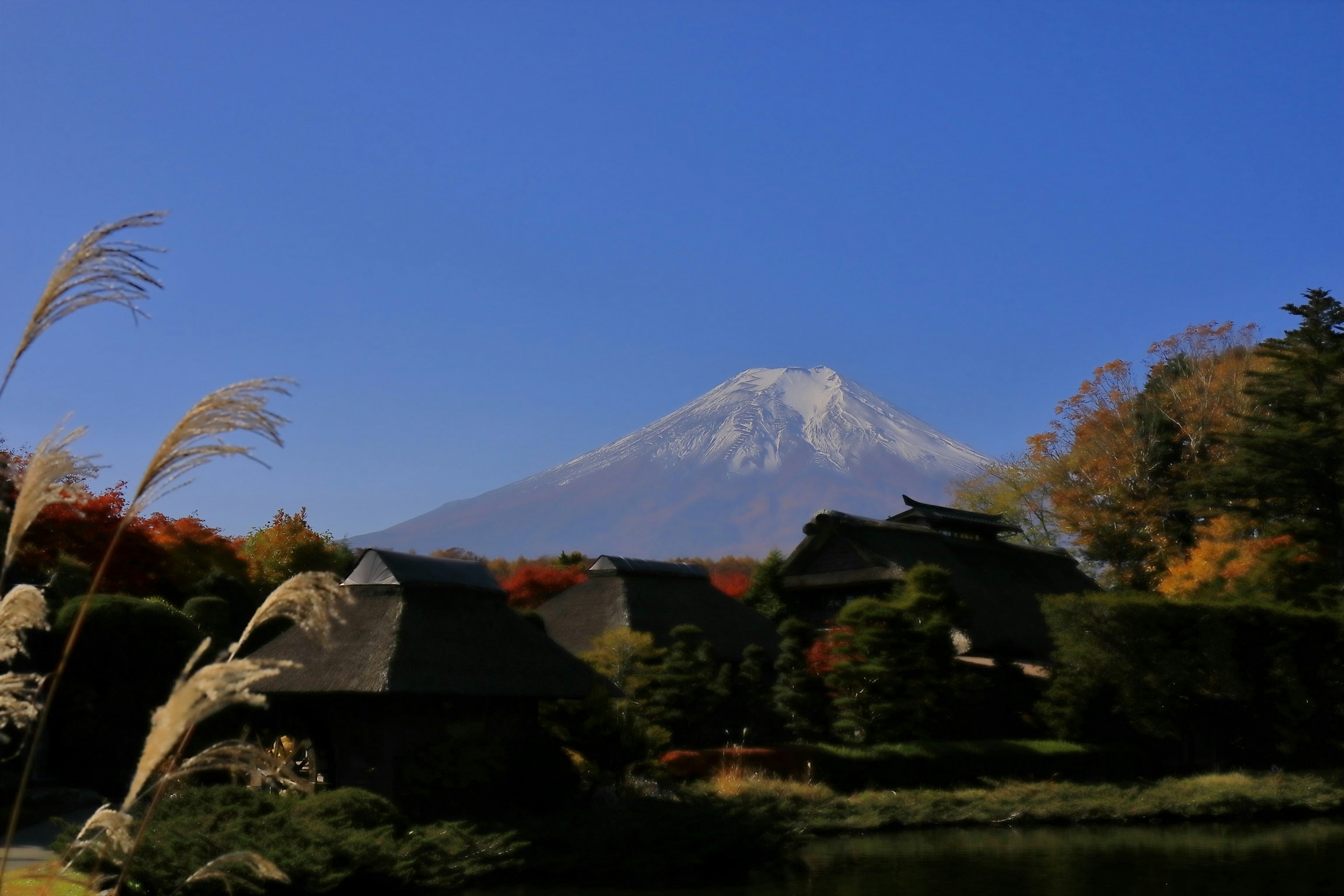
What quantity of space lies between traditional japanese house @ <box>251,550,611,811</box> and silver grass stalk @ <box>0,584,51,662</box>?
44.1 feet

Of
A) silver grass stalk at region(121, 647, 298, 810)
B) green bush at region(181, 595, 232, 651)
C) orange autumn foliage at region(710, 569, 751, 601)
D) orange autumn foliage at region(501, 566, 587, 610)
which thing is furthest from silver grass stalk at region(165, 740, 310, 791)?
orange autumn foliage at region(710, 569, 751, 601)

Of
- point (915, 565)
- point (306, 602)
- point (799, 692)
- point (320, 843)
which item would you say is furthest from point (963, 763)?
point (306, 602)


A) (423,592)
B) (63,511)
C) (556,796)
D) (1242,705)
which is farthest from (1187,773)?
(63,511)

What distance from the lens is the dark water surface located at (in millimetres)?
14648

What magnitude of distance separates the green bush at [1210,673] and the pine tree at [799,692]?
5.75 metres

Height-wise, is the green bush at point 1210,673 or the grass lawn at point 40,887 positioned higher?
the green bush at point 1210,673

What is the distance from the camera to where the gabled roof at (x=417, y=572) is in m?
20.3

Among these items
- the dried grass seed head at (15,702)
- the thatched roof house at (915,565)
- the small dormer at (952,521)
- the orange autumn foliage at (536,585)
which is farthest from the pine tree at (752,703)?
the dried grass seed head at (15,702)

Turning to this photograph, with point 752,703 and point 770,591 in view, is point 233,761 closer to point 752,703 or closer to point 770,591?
point 752,703

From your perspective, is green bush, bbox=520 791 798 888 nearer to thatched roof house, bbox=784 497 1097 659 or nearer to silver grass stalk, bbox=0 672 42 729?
silver grass stalk, bbox=0 672 42 729

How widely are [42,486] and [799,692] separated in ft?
83.1

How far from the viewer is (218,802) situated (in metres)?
13.9

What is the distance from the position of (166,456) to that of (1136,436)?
4547 centimetres

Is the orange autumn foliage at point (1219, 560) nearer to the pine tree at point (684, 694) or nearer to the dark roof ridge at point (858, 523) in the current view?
the dark roof ridge at point (858, 523)
